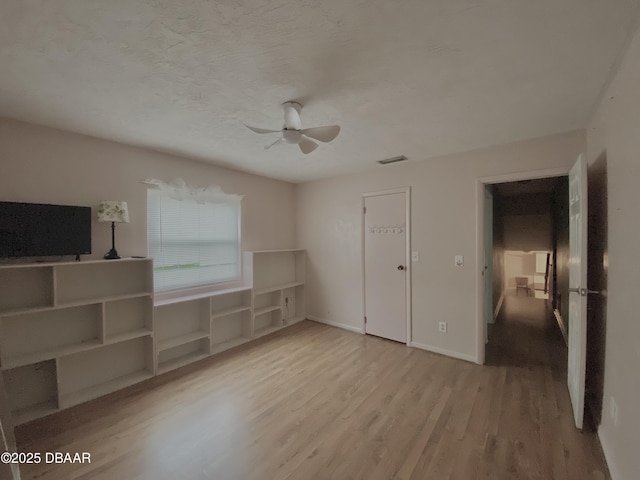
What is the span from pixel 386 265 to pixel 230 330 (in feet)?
7.85

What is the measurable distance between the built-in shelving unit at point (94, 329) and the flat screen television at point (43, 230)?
0.47 feet

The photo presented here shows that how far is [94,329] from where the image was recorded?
254 centimetres

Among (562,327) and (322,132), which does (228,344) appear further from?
(562,327)

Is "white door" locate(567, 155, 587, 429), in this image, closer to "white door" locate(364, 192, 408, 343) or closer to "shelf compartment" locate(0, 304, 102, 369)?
"white door" locate(364, 192, 408, 343)

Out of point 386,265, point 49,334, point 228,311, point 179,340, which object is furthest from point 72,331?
point 386,265

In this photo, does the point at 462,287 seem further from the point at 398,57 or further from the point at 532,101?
the point at 398,57

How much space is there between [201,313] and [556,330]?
5163 millimetres

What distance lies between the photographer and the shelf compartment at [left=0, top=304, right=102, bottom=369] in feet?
6.98

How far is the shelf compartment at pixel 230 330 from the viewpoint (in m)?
3.52

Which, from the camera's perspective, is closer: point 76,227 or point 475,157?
point 76,227

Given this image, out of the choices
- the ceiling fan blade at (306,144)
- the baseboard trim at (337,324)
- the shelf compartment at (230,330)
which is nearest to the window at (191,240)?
the shelf compartment at (230,330)

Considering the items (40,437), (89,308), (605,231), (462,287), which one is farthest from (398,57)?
(40,437)

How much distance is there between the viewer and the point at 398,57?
4.83ft

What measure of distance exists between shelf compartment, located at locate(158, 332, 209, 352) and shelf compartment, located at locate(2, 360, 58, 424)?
32.7 inches
